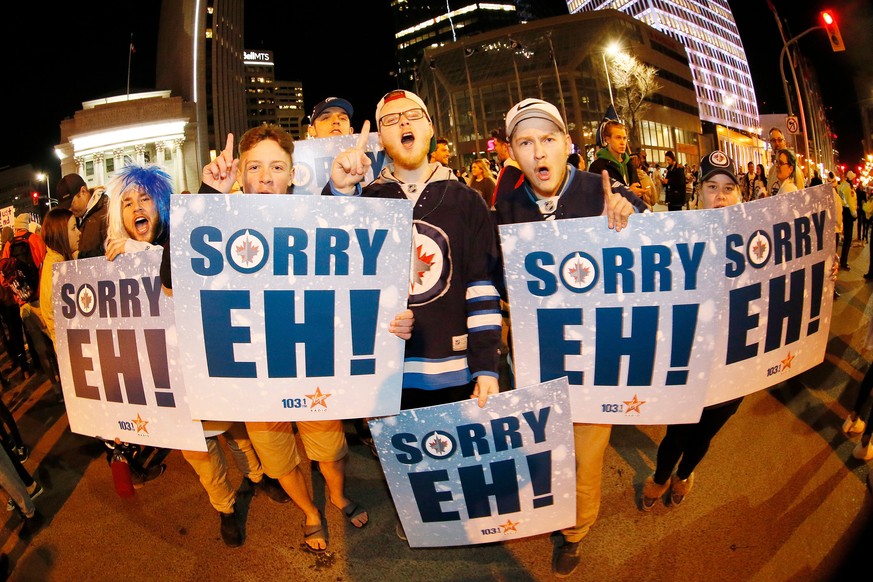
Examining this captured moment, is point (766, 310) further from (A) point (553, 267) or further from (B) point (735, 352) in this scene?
(A) point (553, 267)

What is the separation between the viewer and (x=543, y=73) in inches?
2271

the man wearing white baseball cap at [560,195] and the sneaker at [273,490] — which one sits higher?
the man wearing white baseball cap at [560,195]

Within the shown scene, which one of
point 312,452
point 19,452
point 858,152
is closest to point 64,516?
point 19,452

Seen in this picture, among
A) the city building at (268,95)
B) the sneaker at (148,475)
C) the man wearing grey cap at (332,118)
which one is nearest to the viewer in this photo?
the sneaker at (148,475)

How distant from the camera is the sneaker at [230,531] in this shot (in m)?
2.90

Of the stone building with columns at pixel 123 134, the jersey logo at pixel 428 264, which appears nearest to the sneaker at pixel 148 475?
the jersey logo at pixel 428 264

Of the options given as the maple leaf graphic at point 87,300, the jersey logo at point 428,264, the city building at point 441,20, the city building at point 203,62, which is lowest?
the jersey logo at point 428,264

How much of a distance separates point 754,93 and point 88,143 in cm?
13344

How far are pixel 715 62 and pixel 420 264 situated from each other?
379 ft

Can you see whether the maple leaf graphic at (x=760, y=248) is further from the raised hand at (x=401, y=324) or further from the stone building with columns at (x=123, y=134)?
the stone building with columns at (x=123, y=134)

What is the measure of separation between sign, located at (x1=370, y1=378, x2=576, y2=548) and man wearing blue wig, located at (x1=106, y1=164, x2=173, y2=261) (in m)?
1.92

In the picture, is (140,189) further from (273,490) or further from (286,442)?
(273,490)

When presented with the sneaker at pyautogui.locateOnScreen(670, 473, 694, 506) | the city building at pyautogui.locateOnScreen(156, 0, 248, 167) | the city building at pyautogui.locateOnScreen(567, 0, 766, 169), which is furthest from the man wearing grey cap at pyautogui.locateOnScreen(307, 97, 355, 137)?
the city building at pyautogui.locateOnScreen(567, 0, 766, 169)

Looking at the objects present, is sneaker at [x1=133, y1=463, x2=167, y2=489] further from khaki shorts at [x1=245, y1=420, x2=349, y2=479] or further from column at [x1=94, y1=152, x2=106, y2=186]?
column at [x1=94, y1=152, x2=106, y2=186]
